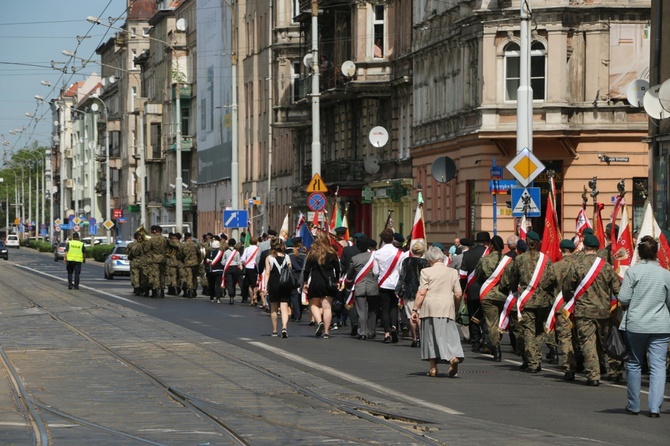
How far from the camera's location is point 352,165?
197 feet

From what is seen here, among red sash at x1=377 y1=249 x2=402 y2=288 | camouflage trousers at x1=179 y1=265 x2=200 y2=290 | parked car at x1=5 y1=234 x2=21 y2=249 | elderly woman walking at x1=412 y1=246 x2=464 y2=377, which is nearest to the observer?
elderly woman walking at x1=412 y1=246 x2=464 y2=377

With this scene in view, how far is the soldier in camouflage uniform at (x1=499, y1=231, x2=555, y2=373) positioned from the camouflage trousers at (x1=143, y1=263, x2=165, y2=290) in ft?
77.6

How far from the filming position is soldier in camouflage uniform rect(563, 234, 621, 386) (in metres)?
18.6

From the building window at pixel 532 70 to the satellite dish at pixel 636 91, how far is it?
31.0 feet

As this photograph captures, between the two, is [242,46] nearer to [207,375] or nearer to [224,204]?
[224,204]

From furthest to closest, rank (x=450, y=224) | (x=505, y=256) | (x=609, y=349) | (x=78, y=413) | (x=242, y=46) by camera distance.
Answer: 1. (x=242, y=46)
2. (x=450, y=224)
3. (x=505, y=256)
4. (x=609, y=349)
5. (x=78, y=413)

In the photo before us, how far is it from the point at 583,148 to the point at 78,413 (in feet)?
99.0

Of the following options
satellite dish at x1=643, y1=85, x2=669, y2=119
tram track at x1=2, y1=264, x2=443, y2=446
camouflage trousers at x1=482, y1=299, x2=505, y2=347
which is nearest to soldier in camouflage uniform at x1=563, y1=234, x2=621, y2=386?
camouflage trousers at x1=482, y1=299, x2=505, y2=347

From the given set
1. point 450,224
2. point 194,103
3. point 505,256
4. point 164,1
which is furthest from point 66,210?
point 505,256

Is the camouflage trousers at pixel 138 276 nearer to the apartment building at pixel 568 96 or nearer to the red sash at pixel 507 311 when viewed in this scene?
the apartment building at pixel 568 96

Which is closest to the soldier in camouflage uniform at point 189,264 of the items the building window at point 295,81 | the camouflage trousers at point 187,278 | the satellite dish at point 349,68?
the camouflage trousers at point 187,278

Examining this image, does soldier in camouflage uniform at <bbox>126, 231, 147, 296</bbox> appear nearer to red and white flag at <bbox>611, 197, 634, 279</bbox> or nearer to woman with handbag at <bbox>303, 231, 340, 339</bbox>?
woman with handbag at <bbox>303, 231, 340, 339</bbox>

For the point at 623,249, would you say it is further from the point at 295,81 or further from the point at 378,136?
the point at 295,81

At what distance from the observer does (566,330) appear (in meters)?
19.2
